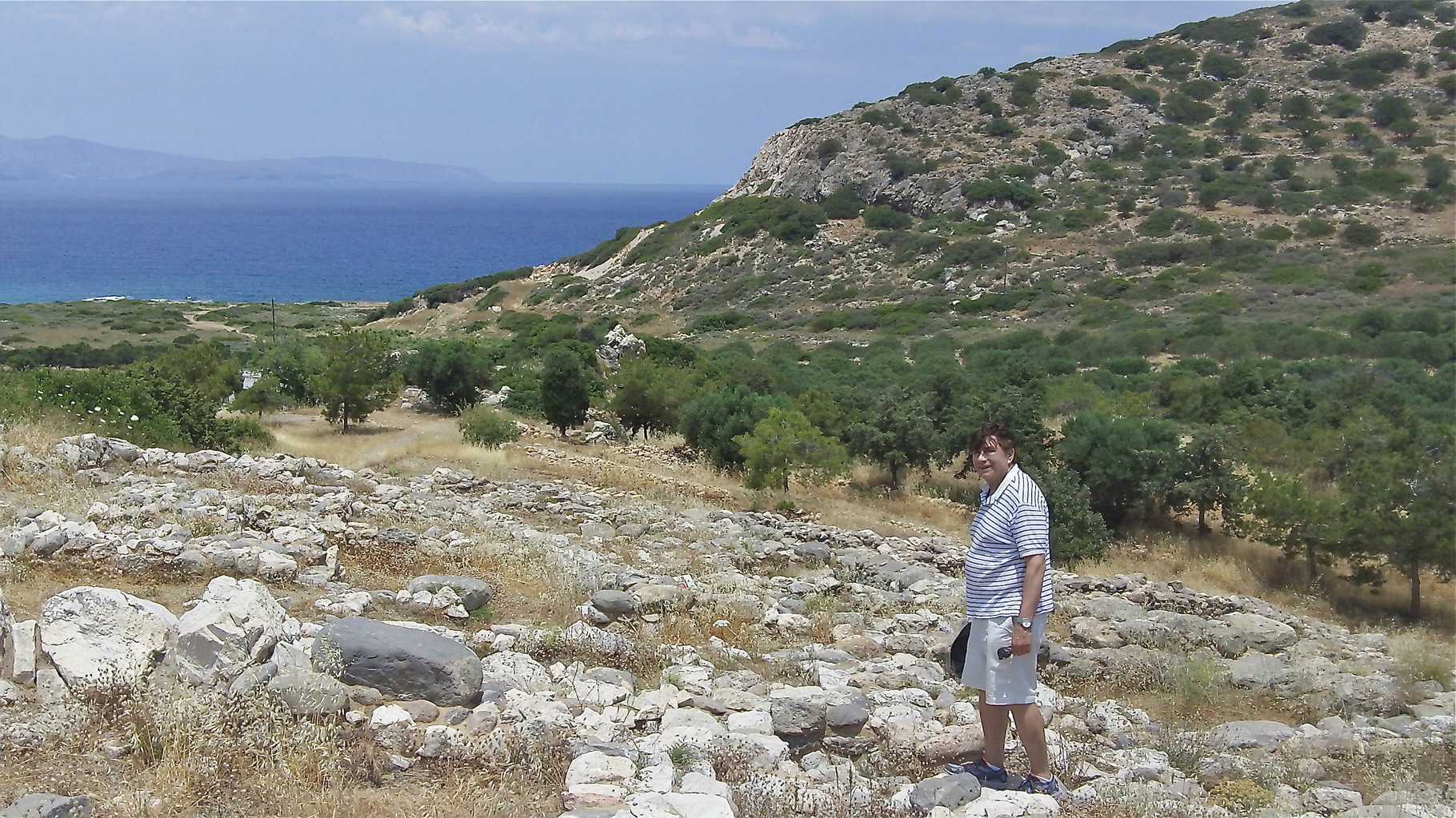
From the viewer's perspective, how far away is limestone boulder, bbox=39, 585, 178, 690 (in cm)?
594

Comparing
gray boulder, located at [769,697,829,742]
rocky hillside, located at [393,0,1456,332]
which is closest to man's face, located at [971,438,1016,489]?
gray boulder, located at [769,697,829,742]

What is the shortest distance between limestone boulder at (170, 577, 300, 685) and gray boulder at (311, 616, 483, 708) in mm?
362

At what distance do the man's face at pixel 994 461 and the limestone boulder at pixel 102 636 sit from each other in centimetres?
504

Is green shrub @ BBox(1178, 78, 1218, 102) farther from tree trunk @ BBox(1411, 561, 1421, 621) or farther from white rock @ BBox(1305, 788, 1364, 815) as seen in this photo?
white rock @ BBox(1305, 788, 1364, 815)

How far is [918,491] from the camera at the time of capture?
62.4 ft

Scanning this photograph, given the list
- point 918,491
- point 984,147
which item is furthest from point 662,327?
point 918,491

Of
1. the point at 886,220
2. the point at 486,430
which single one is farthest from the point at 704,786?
the point at 886,220

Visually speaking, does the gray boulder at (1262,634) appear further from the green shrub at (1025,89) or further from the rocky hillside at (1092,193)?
the green shrub at (1025,89)

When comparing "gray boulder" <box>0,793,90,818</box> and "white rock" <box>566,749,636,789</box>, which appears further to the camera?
"white rock" <box>566,749,636,789</box>

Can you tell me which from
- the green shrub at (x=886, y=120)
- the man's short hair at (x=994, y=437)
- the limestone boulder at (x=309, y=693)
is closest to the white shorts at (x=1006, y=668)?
the man's short hair at (x=994, y=437)

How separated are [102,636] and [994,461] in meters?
5.48

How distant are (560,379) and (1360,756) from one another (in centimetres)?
1930

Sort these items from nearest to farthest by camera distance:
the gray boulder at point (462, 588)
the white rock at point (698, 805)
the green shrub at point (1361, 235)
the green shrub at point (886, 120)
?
the white rock at point (698, 805), the gray boulder at point (462, 588), the green shrub at point (1361, 235), the green shrub at point (886, 120)

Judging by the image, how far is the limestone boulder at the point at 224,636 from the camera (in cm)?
606
